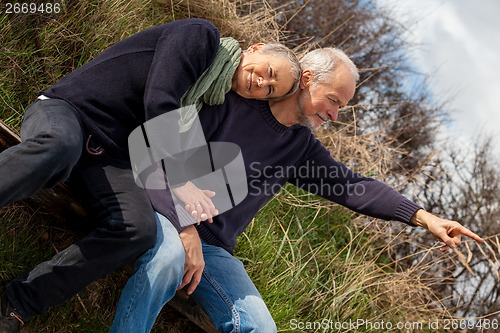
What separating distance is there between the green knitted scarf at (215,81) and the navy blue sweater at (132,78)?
0.05 m

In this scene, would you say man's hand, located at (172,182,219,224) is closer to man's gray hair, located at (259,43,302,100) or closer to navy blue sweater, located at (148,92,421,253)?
navy blue sweater, located at (148,92,421,253)

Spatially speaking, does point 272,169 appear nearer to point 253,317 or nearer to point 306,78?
point 306,78

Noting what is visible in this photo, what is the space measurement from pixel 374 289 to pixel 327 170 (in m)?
1.81

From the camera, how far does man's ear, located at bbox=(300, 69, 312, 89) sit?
3242mm

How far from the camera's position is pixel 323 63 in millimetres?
3246

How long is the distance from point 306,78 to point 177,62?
2.11ft

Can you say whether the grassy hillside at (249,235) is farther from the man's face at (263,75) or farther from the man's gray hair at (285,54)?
the man's gray hair at (285,54)

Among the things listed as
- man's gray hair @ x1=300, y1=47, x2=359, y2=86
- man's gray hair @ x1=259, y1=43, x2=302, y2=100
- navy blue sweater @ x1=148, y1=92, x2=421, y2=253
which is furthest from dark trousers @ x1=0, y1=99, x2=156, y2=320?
man's gray hair @ x1=300, y1=47, x2=359, y2=86

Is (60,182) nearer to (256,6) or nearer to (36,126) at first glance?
(36,126)

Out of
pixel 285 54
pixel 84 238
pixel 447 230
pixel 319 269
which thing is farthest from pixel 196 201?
pixel 319 269

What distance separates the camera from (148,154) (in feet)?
9.72

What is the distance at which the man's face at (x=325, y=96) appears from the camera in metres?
3.23

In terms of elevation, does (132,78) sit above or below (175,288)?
above

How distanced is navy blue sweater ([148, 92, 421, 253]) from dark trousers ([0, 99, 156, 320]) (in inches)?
19.2
